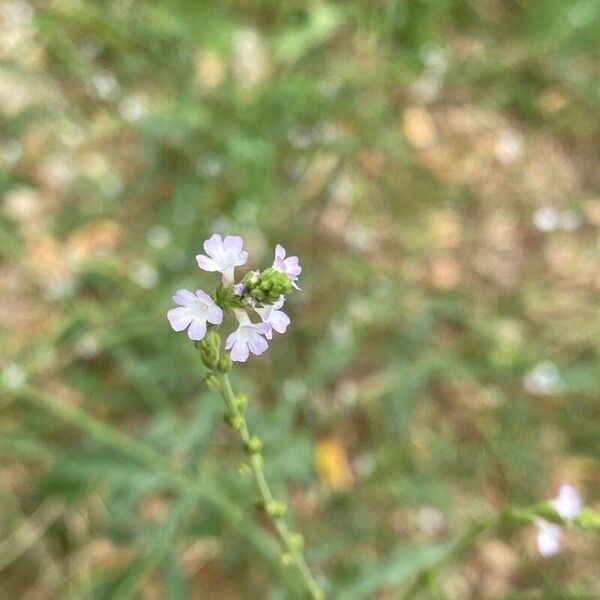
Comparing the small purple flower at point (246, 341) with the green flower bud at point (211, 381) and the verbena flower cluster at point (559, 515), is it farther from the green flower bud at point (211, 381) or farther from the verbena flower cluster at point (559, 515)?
the verbena flower cluster at point (559, 515)

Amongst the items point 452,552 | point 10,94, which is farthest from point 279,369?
point 10,94

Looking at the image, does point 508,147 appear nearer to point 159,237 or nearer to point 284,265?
point 159,237

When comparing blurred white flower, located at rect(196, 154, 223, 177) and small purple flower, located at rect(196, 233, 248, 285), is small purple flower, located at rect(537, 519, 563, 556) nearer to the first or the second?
small purple flower, located at rect(196, 233, 248, 285)

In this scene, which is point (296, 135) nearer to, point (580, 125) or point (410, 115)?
point (410, 115)

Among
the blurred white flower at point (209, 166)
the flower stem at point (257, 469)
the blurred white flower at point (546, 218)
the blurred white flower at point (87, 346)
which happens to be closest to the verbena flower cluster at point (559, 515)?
the flower stem at point (257, 469)

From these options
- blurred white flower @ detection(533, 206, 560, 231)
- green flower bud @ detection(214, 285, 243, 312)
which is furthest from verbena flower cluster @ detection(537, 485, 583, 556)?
blurred white flower @ detection(533, 206, 560, 231)
